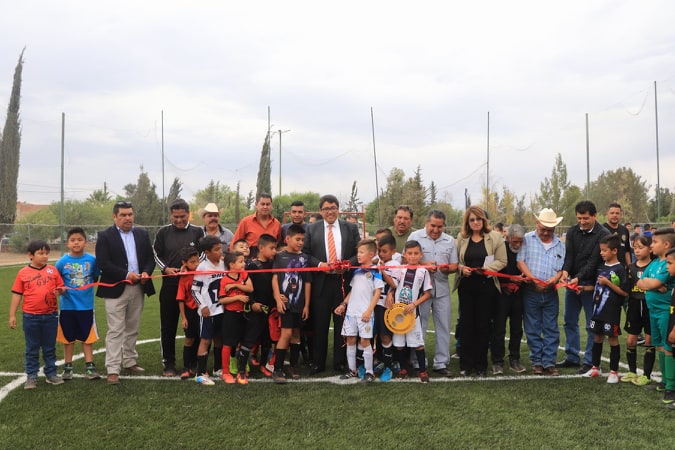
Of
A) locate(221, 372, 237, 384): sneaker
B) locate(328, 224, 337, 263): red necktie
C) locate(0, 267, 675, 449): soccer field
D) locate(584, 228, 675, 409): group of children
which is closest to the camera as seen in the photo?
locate(0, 267, 675, 449): soccer field

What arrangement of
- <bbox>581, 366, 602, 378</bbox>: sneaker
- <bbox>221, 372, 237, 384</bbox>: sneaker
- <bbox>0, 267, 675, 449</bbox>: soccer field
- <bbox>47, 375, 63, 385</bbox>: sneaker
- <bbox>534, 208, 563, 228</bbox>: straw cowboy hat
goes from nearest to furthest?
<bbox>0, 267, 675, 449</bbox>: soccer field
<bbox>47, 375, 63, 385</bbox>: sneaker
<bbox>221, 372, 237, 384</bbox>: sneaker
<bbox>581, 366, 602, 378</bbox>: sneaker
<bbox>534, 208, 563, 228</bbox>: straw cowboy hat

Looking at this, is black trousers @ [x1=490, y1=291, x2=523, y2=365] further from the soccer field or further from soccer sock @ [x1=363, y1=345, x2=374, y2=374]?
soccer sock @ [x1=363, y1=345, x2=374, y2=374]

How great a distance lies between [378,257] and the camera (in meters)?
6.14

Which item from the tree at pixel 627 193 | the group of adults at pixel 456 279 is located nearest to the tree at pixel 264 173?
the tree at pixel 627 193

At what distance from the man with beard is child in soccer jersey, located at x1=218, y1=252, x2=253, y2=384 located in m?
2.85

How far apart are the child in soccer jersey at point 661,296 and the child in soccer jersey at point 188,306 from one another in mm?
4690

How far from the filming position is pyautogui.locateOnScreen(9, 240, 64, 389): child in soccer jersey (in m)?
5.45

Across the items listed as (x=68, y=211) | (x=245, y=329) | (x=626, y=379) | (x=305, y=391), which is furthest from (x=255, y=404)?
(x=68, y=211)

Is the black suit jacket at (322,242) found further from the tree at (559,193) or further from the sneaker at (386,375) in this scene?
the tree at (559,193)

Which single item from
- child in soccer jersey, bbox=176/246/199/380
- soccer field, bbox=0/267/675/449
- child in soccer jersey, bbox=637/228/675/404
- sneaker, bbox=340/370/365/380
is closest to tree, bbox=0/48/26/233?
soccer field, bbox=0/267/675/449

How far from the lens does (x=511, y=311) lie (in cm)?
631

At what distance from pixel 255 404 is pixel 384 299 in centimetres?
181

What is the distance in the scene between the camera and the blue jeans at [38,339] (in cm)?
544

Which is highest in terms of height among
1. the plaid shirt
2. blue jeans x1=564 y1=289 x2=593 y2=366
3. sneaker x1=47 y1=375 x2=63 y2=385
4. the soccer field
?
the plaid shirt
